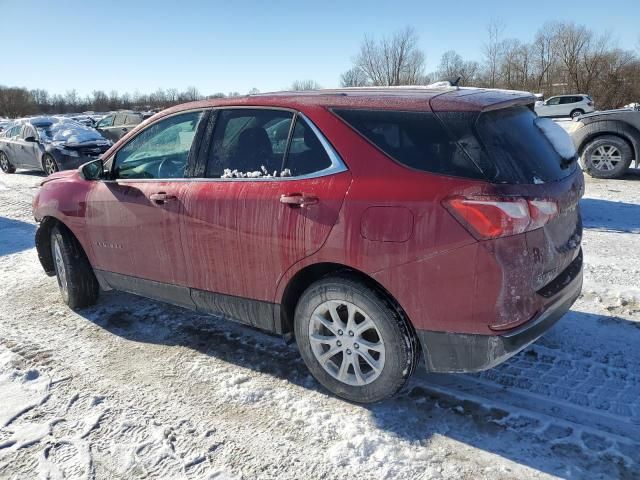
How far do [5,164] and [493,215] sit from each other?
57.1 feet

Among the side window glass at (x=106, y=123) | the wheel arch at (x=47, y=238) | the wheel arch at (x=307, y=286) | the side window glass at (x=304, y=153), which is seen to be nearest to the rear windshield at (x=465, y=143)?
the side window glass at (x=304, y=153)

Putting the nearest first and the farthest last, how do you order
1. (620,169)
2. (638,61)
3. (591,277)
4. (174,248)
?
(174,248) → (591,277) → (620,169) → (638,61)

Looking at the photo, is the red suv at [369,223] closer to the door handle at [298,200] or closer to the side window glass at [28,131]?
the door handle at [298,200]

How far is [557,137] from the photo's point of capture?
2992 mm

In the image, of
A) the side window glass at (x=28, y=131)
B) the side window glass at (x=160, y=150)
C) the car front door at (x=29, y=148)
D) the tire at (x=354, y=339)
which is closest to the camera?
the tire at (x=354, y=339)

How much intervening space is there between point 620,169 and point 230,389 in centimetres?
879

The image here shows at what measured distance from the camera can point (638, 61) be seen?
37.2 metres

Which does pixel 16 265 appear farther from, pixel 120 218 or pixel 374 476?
pixel 374 476

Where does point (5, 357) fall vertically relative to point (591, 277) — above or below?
below

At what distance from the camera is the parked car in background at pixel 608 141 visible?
28.5ft

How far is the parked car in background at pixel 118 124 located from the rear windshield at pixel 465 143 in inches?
738

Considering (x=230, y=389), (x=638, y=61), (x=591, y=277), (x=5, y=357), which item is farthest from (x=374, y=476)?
(x=638, y=61)

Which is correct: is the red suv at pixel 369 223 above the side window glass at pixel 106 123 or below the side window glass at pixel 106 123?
below

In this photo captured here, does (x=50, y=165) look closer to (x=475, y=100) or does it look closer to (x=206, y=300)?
(x=206, y=300)
